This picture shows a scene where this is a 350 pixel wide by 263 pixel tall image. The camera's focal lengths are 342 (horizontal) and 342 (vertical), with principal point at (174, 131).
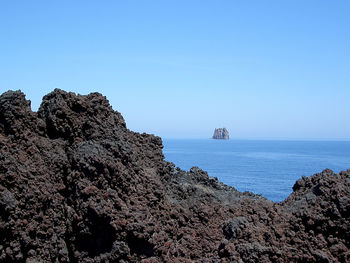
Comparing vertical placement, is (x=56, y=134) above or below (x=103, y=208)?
above

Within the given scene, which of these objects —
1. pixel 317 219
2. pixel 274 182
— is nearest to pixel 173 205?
pixel 317 219

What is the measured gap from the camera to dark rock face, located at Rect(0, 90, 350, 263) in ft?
15.8

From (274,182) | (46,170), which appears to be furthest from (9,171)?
(274,182)

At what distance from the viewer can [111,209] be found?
4957mm

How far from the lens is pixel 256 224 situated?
544cm

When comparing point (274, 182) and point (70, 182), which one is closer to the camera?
point (70, 182)

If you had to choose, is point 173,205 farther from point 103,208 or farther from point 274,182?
point 274,182

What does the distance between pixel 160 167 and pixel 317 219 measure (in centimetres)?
283

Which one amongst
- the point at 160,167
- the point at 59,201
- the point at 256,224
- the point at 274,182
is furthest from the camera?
the point at 274,182

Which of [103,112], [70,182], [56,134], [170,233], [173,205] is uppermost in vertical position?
[103,112]

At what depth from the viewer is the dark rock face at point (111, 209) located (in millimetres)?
4805

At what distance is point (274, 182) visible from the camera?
3225 centimetres

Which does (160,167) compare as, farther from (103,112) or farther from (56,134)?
(56,134)

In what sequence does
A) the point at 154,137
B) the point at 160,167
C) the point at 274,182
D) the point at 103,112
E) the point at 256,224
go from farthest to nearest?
the point at 274,182 → the point at 154,137 → the point at 160,167 → the point at 103,112 → the point at 256,224
